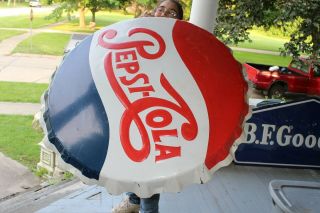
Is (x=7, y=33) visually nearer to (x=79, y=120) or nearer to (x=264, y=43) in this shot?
(x=264, y=43)

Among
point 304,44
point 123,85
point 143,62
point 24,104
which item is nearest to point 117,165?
point 123,85

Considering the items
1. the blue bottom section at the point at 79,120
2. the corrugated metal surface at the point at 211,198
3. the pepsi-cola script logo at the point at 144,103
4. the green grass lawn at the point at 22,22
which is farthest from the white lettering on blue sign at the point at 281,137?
the green grass lawn at the point at 22,22

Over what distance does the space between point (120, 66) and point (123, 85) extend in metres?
0.10

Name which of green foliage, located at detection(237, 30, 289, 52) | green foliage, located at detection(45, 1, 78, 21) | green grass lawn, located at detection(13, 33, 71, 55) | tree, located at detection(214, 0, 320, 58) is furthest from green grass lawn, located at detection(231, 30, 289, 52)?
A: green foliage, located at detection(45, 1, 78, 21)

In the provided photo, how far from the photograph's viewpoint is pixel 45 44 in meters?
24.0

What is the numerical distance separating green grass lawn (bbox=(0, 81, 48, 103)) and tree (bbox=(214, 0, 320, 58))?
844 centimetres

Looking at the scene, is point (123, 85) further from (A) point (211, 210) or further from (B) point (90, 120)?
(A) point (211, 210)

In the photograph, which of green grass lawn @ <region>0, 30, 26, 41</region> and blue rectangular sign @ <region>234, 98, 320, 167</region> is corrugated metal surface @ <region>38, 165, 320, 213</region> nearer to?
blue rectangular sign @ <region>234, 98, 320, 167</region>

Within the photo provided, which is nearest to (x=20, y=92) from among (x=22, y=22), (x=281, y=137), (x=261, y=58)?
(x=281, y=137)

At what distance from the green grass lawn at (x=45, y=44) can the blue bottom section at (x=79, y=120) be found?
1979cm

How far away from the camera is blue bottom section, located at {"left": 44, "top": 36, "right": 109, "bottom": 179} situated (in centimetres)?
201

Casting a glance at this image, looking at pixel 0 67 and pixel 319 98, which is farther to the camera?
pixel 0 67

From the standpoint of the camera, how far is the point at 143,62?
2.13m

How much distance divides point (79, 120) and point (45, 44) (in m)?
22.9
